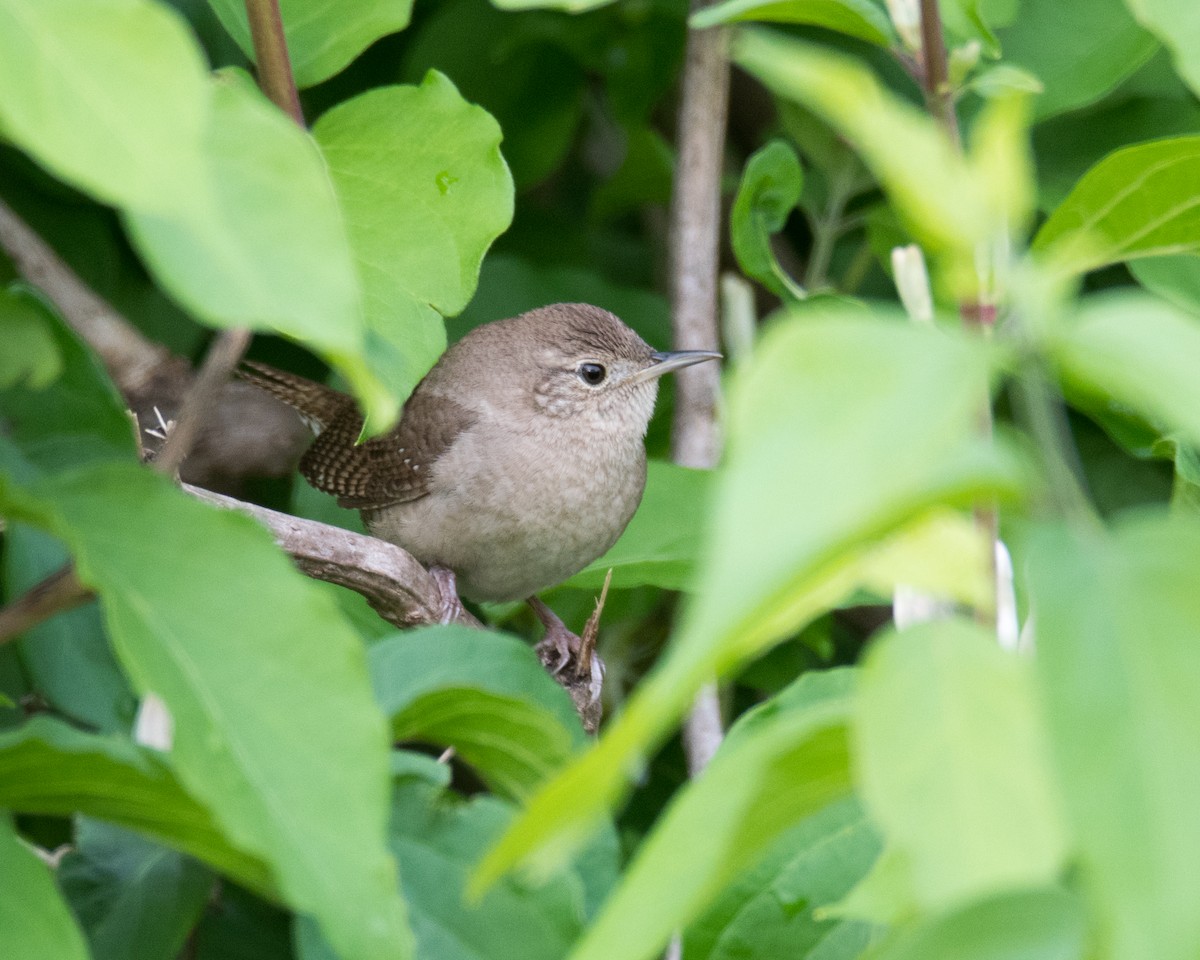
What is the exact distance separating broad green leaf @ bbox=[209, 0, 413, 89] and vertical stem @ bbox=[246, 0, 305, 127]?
0.08 meters

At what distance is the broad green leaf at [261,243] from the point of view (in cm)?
71

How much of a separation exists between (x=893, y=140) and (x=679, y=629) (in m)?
0.49

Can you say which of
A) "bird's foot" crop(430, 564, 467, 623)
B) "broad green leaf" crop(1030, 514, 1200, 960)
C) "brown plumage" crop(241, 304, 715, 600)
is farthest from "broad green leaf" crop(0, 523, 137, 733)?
"brown plumage" crop(241, 304, 715, 600)

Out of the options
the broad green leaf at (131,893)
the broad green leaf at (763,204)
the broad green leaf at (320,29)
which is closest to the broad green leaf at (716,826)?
the broad green leaf at (131,893)

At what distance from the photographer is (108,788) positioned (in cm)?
102

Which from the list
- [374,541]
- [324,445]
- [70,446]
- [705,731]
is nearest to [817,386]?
[70,446]

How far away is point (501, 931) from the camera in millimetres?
1105

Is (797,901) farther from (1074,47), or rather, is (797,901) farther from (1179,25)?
(1074,47)

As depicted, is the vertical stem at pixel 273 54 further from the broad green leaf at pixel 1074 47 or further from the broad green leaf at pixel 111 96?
the broad green leaf at pixel 1074 47

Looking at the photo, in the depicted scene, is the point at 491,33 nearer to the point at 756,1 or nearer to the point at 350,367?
the point at 756,1

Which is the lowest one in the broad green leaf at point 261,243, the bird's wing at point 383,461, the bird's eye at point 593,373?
the bird's wing at point 383,461

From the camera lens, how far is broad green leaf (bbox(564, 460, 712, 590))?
2336 millimetres

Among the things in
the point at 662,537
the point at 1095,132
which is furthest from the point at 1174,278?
the point at 662,537

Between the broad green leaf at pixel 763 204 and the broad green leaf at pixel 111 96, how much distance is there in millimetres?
1617
